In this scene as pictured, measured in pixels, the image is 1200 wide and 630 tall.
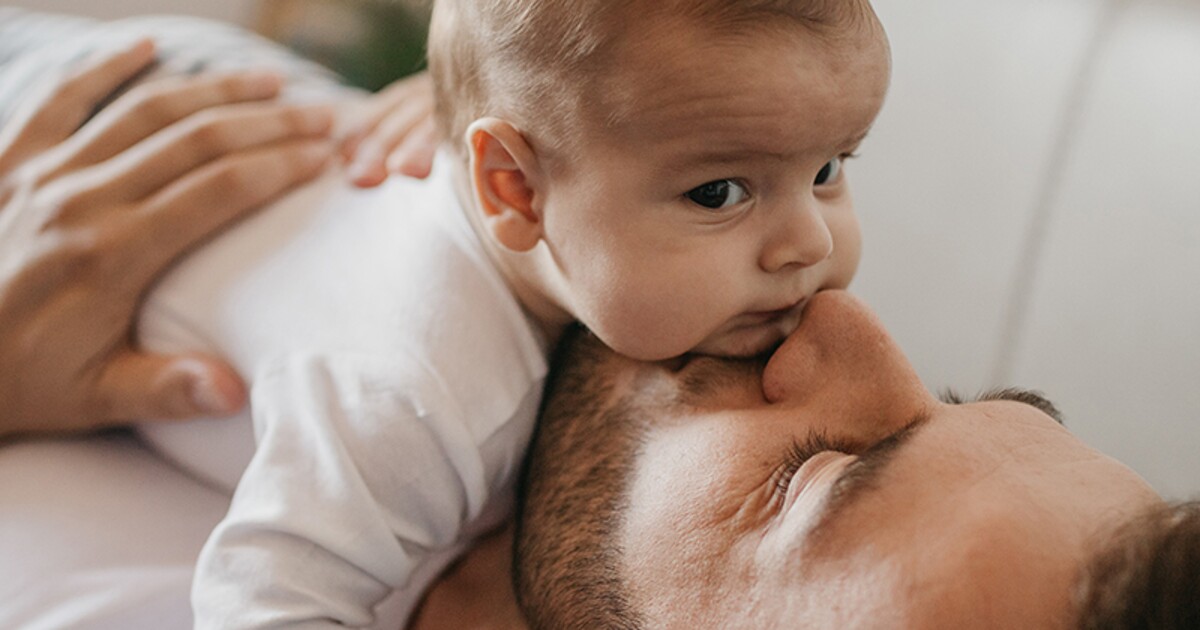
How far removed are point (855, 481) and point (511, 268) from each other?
375 millimetres

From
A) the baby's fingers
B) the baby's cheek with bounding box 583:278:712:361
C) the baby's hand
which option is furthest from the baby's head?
the baby's fingers

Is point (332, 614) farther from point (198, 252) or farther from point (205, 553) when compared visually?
point (198, 252)

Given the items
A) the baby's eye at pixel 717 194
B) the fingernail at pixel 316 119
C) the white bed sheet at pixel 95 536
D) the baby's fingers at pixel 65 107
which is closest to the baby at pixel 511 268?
the baby's eye at pixel 717 194

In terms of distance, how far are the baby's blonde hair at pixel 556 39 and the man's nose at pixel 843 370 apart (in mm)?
235

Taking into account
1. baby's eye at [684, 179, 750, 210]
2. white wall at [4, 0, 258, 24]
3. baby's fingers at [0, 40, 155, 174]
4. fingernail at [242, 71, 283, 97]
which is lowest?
white wall at [4, 0, 258, 24]

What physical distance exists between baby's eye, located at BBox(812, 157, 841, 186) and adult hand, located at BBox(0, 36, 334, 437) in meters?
0.59

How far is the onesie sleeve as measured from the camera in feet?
2.60

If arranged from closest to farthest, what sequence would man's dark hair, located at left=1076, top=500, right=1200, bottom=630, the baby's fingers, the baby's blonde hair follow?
man's dark hair, located at left=1076, top=500, right=1200, bottom=630 → the baby's blonde hair → the baby's fingers

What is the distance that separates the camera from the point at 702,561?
75 cm

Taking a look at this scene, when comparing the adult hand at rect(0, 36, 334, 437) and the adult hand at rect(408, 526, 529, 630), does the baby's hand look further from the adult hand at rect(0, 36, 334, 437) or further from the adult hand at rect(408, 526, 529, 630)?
the adult hand at rect(408, 526, 529, 630)

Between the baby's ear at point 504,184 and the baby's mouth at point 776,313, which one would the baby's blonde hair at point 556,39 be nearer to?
the baby's ear at point 504,184

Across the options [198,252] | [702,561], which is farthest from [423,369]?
[198,252]

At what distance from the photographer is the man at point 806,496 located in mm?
628

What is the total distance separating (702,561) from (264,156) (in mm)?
688
